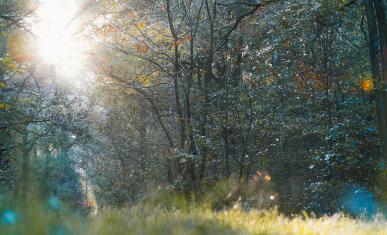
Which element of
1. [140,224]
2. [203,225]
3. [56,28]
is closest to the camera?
[140,224]

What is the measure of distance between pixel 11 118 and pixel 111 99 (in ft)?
30.8

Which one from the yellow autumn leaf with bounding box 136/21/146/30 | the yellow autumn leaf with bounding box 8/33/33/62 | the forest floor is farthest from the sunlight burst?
the forest floor

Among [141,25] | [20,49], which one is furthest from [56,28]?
[141,25]

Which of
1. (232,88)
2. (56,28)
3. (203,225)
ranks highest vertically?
(232,88)

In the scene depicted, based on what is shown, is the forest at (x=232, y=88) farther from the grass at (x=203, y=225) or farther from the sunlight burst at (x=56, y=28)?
the grass at (x=203, y=225)

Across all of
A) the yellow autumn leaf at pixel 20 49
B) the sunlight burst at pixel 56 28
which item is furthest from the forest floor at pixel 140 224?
the yellow autumn leaf at pixel 20 49

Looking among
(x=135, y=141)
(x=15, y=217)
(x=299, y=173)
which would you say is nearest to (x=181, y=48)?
(x=299, y=173)

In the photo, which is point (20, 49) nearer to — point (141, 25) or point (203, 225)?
point (141, 25)

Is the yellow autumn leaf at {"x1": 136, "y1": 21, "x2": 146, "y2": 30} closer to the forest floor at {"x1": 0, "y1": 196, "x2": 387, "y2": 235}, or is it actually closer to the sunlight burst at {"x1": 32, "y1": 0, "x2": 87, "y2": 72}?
the sunlight burst at {"x1": 32, "y1": 0, "x2": 87, "y2": 72}

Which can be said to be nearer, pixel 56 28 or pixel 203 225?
pixel 203 225

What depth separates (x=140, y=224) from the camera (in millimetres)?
3814

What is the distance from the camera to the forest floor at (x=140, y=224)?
3.22 metres

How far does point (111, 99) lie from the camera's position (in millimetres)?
20875

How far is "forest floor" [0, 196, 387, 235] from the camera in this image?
10.6 ft
